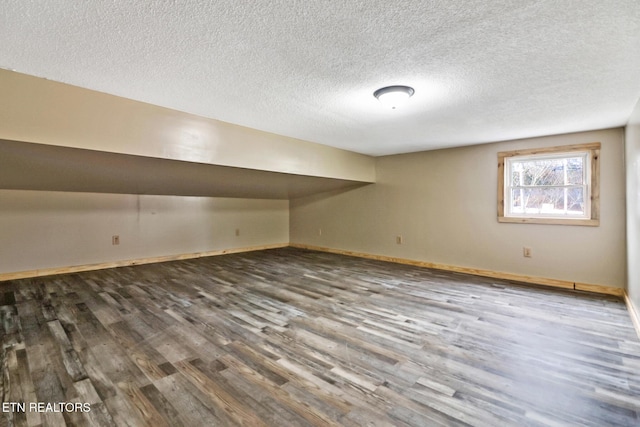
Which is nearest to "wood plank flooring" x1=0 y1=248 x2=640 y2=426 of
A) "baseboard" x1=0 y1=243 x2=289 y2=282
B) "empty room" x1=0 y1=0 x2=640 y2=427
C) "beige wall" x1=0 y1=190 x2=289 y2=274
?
"empty room" x1=0 y1=0 x2=640 y2=427

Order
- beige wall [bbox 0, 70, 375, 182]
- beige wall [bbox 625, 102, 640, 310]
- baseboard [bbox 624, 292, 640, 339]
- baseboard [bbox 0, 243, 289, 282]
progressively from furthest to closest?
baseboard [bbox 0, 243, 289, 282]
beige wall [bbox 625, 102, 640, 310]
baseboard [bbox 624, 292, 640, 339]
beige wall [bbox 0, 70, 375, 182]

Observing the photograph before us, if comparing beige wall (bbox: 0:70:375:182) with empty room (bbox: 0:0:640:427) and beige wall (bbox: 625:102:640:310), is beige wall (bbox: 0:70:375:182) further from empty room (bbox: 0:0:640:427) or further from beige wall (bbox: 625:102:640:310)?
beige wall (bbox: 625:102:640:310)

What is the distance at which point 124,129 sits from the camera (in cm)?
260

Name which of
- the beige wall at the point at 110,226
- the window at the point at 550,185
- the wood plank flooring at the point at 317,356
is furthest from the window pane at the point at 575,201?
the beige wall at the point at 110,226

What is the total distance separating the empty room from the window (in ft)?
0.08

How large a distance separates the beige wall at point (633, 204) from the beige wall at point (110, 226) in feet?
18.7

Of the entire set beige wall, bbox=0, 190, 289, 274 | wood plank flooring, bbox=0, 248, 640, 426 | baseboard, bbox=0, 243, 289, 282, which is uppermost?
beige wall, bbox=0, 190, 289, 274

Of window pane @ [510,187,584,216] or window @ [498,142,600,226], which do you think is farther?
window pane @ [510,187,584,216]

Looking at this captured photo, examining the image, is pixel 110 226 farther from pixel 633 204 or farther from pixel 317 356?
pixel 633 204

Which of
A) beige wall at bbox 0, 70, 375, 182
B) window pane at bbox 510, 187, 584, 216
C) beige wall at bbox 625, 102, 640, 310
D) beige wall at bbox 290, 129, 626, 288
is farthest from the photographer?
window pane at bbox 510, 187, 584, 216

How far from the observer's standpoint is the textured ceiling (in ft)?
4.61

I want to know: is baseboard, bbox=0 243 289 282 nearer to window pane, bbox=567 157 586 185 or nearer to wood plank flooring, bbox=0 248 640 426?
wood plank flooring, bbox=0 248 640 426

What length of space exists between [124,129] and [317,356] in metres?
2.51

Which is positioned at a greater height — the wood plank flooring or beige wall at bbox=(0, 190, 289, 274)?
beige wall at bbox=(0, 190, 289, 274)
